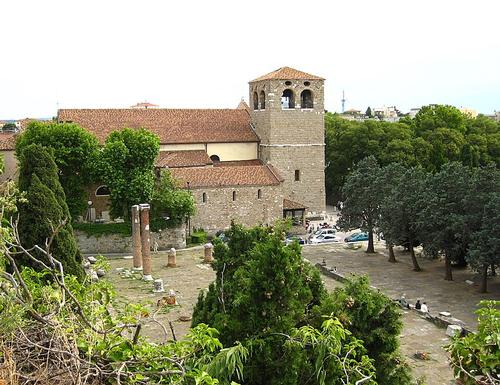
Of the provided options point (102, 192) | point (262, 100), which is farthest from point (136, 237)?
point (262, 100)

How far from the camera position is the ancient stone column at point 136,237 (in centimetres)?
2802

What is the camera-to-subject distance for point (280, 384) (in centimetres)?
865

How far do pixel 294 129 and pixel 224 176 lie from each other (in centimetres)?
699

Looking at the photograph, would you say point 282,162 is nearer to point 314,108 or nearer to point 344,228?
point 314,108

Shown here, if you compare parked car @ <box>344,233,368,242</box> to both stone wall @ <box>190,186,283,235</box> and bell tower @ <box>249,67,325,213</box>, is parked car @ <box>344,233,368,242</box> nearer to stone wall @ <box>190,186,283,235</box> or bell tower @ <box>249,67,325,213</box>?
stone wall @ <box>190,186,283,235</box>

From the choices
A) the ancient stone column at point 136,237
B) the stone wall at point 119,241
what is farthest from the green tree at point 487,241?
the stone wall at point 119,241

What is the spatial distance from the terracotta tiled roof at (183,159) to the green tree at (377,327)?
81.5ft

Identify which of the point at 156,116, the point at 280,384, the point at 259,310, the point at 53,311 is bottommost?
the point at 280,384

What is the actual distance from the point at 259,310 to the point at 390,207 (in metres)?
18.9

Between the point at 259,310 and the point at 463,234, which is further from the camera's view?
the point at 463,234

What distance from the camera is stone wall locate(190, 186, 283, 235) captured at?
34.9 metres

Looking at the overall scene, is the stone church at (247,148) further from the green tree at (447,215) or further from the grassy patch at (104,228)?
the green tree at (447,215)

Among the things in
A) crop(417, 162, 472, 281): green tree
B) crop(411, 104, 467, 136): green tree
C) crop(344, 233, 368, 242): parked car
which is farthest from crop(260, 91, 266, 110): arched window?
crop(411, 104, 467, 136): green tree

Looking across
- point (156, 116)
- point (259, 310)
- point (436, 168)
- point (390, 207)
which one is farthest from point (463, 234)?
point (436, 168)
